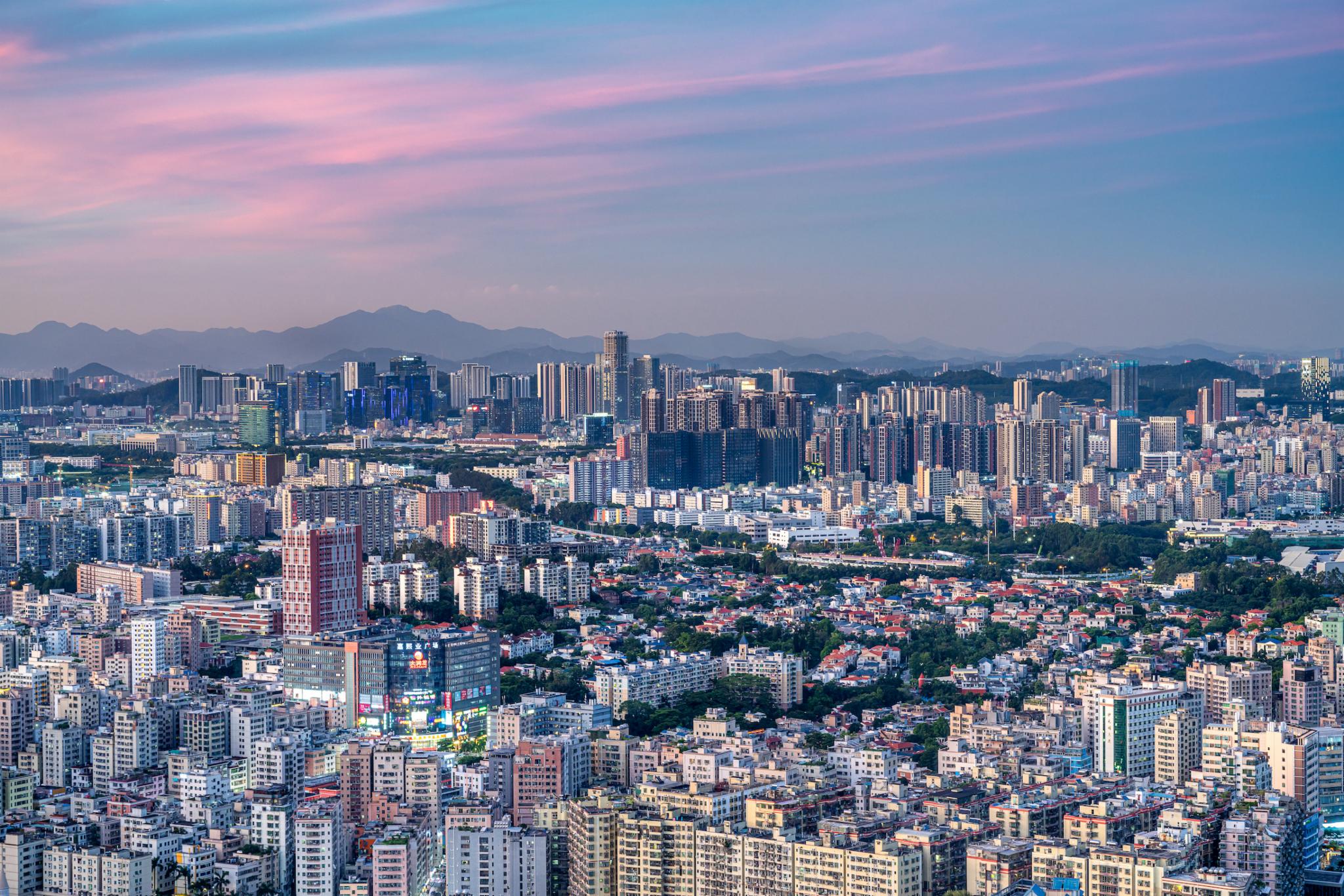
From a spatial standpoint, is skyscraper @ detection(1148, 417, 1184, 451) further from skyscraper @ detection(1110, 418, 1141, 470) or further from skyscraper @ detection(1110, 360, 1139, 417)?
skyscraper @ detection(1110, 360, 1139, 417)

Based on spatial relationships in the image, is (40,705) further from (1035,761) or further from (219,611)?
(1035,761)

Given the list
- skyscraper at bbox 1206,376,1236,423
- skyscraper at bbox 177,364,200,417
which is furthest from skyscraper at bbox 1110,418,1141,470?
skyscraper at bbox 177,364,200,417

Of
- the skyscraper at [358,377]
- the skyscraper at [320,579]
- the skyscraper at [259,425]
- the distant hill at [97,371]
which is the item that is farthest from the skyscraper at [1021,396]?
the skyscraper at [320,579]

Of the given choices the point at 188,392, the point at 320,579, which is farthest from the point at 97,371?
the point at 320,579

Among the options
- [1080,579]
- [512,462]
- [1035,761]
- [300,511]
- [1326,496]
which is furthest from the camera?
[512,462]

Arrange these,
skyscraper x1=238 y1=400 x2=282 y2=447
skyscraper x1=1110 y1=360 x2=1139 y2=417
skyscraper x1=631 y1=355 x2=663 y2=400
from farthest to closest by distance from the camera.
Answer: skyscraper x1=631 y1=355 x2=663 y2=400
skyscraper x1=1110 y1=360 x2=1139 y2=417
skyscraper x1=238 y1=400 x2=282 y2=447

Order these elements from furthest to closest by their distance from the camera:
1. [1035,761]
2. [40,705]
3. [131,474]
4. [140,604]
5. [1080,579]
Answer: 1. [131,474]
2. [1080,579]
3. [140,604]
4. [40,705]
5. [1035,761]

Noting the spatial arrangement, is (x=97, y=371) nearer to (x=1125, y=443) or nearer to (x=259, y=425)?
(x=259, y=425)

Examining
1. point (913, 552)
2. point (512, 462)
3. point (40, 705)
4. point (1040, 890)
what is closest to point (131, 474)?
point (512, 462)

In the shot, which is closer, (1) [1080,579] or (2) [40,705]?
(2) [40,705]
